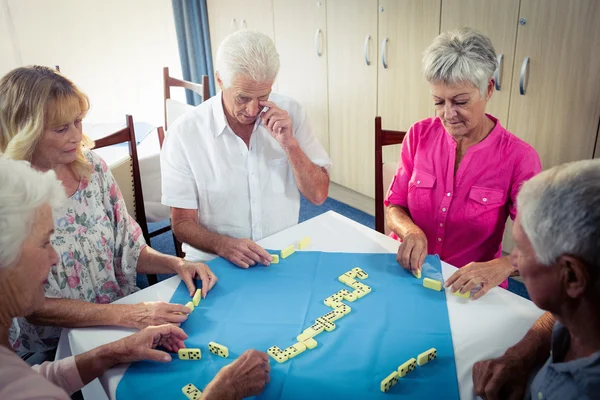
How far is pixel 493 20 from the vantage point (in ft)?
9.28

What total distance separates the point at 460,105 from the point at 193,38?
4.17 metres

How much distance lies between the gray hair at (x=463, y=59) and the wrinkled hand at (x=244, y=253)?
898 mm

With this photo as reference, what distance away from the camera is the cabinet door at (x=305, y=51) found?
4.11 meters

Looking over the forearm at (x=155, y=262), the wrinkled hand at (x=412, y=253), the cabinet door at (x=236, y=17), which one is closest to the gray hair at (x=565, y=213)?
the wrinkled hand at (x=412, y=253)

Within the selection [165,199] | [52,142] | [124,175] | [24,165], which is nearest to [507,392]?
[24,165]

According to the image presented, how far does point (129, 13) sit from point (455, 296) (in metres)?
4.72

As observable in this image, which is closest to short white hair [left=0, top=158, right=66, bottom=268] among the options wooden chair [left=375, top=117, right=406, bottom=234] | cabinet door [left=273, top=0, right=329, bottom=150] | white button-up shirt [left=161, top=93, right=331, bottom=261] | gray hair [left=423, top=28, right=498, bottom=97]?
white button-up shirt [left=161, top=93, right=331, bottom=261]

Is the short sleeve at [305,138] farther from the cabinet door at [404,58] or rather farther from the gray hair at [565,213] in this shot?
the cabinet door at [404,58]

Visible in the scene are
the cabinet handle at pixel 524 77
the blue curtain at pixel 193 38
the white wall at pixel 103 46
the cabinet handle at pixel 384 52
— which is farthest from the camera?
the blue curtain at pixel 193 38

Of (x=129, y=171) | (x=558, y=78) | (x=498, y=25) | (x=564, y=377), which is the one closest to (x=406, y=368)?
(x=564, y=377)

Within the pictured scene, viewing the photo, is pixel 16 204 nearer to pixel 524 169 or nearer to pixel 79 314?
pixel 79 314

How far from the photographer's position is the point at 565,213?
2.89 feet

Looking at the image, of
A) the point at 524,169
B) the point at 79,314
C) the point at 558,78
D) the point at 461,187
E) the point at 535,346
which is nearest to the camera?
the point at 535,346

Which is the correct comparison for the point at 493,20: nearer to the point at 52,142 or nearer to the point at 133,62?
the point at 52,142
